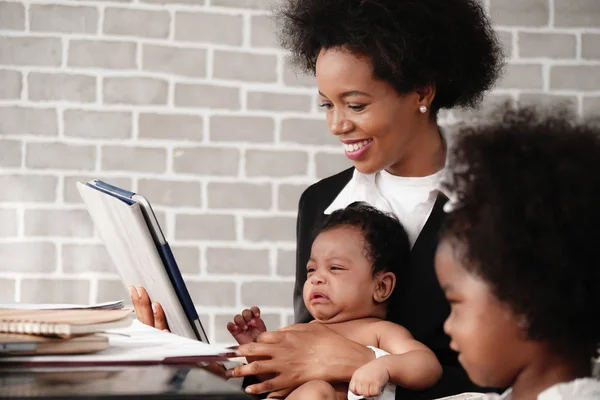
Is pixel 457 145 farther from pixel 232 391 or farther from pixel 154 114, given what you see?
pixel 154 114

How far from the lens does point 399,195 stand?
1.93m

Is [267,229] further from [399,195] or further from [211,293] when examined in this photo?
[399,195]

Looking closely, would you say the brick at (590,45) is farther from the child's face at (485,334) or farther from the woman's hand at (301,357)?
the child's face at (485,334)

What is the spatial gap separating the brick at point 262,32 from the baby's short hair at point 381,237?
4.34 ft

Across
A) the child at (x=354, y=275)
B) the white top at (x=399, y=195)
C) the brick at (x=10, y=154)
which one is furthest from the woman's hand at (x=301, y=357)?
the brick at (x=10, y=154)

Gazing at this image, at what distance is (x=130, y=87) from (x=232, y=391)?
2.35 m

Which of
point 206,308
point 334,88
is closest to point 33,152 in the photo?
point 206,308

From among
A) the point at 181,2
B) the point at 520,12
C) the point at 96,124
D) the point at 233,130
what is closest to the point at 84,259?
the point at 96,124

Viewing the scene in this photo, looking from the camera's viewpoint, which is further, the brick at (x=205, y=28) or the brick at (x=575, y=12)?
the brick at (x=575, y=12)

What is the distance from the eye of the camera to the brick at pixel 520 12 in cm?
312

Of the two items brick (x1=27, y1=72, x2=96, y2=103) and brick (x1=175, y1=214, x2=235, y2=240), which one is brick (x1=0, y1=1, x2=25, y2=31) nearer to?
brick (x1=27, y1=72, x2=96, y2=103)

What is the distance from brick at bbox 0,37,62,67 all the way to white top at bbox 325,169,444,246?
57.4 inches

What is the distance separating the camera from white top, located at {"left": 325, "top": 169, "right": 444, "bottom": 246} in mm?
1878

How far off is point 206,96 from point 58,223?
698mm
